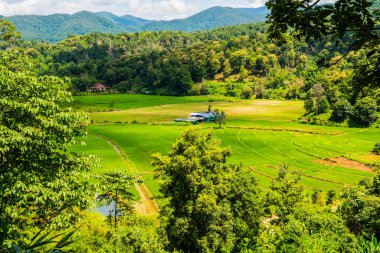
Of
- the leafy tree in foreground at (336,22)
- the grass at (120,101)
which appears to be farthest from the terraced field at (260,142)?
the leafy tree in foreground at (336,22)

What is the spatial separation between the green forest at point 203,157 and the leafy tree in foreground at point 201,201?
0.10m

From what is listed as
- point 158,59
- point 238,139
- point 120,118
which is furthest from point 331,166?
point 158,59

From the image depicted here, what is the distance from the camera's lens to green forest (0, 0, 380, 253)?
Answer: 988cm

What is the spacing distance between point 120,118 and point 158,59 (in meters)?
81.1

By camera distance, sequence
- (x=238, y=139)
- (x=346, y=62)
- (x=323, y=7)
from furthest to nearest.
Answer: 1. (x=346, y=62)
2. (x=238, y=139)
3. (x=323, y=7)

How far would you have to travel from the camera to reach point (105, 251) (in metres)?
19.3

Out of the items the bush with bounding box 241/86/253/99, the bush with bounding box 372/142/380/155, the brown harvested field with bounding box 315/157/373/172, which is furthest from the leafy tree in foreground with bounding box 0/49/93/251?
the bush with bounding box 241/86/253/99

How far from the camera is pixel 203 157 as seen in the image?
2480 centimetres

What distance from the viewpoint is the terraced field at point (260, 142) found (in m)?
55.7

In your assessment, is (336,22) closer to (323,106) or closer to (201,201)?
(201,201)

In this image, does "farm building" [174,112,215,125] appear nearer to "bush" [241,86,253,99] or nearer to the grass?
the grass

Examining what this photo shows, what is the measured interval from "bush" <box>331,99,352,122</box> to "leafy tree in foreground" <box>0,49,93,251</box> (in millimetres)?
90648

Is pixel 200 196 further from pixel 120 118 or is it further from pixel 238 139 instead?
pixel 120 118

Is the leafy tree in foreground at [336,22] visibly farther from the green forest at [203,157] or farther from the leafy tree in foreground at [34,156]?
the leafy tree in foreground at [34,156]
